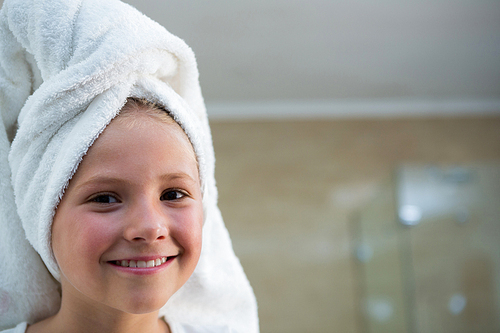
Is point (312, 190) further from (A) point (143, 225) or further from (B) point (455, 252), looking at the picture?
(A) point (143, 225)

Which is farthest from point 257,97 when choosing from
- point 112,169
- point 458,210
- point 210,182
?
point 112,169

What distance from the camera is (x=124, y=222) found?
369 mm

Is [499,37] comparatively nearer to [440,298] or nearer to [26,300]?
[440,298]

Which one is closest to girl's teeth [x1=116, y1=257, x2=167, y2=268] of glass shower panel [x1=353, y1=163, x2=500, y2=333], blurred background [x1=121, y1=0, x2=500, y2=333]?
blurred background [x1=121, y1=0, x2=500, y2=333]

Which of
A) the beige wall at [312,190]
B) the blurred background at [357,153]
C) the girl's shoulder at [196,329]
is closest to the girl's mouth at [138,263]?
the girl's shoulder at [196,329]

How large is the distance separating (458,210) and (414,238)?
0.25 metres

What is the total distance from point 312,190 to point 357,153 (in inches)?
14.7

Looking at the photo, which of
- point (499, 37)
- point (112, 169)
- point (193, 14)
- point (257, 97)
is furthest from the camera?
point (257, 97)

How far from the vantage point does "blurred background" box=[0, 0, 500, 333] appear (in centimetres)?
182

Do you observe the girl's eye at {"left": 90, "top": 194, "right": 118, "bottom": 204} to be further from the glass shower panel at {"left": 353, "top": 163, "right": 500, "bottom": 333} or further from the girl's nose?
the glass shower panel at {"left": 353, "top": 163, "right": 500, "bottom": 333}

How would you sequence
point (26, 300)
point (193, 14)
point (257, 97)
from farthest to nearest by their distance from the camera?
point (257, 97)
point (193, 14)
point (26, 300)

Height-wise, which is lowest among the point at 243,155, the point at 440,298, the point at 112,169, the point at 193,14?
the point at 440,298

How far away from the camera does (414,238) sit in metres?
1.89

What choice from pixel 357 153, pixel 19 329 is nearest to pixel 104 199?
pixel 19 329
